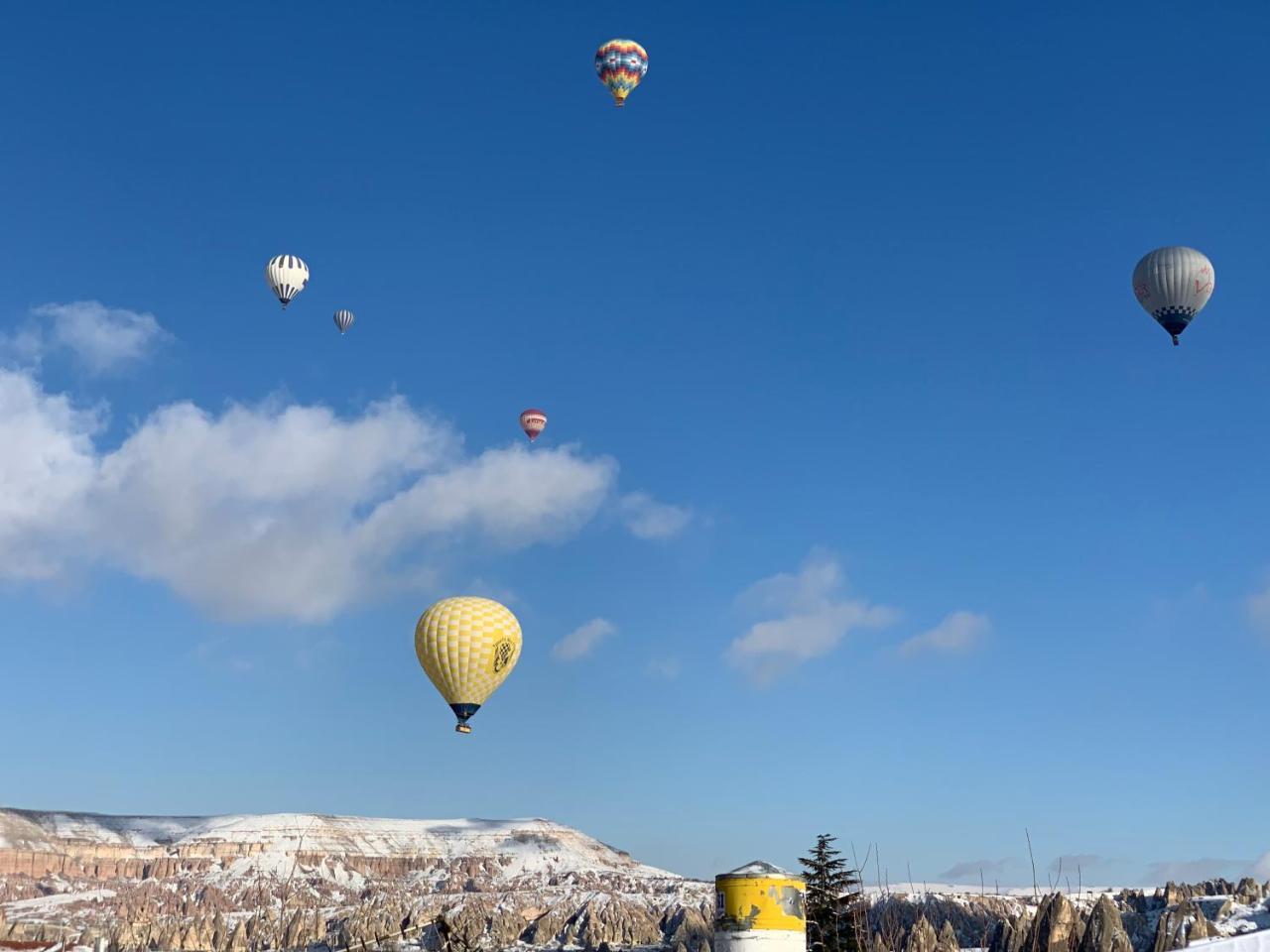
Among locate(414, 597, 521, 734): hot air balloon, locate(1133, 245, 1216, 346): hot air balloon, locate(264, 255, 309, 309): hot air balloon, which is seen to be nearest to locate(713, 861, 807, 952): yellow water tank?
locate(414, 597, 521, 734): hot air balloon

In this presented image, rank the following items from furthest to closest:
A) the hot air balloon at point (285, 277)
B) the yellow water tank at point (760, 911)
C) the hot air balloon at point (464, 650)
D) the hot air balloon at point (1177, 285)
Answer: the hot air balloon at point (285, 277)
the hot air balloon at point (1177, 285)
the hot air balloon at point (464, 650)
the yellow water tank at point (760, 911)

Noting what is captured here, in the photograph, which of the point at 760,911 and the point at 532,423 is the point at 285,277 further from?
the point at 760,911

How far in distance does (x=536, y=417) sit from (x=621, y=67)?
33.5 metres

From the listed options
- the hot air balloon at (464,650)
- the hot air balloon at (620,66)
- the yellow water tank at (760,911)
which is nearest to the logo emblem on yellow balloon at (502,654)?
the hot air balloon at (464,650)

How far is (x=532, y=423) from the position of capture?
376ft

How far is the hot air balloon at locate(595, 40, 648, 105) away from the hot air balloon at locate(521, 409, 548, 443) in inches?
1233

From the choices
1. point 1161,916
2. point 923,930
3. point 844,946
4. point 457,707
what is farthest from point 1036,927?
point 457,707

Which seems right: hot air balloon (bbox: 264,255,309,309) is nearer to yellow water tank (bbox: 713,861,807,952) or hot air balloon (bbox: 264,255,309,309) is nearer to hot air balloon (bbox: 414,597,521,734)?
hot air balloon (bbox: 414,597,521,734)

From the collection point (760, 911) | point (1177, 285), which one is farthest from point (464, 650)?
point (1177, 285)

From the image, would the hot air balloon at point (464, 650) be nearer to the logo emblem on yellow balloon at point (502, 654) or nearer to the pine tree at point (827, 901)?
the logo emblem on yellow balloon at point (502, 654)

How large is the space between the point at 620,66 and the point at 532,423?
34.0 m

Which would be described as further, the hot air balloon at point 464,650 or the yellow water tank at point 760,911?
the hot air balloon at point 464,650

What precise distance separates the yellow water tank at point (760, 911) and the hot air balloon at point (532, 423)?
67714 millimetres

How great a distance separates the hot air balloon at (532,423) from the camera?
114 m
